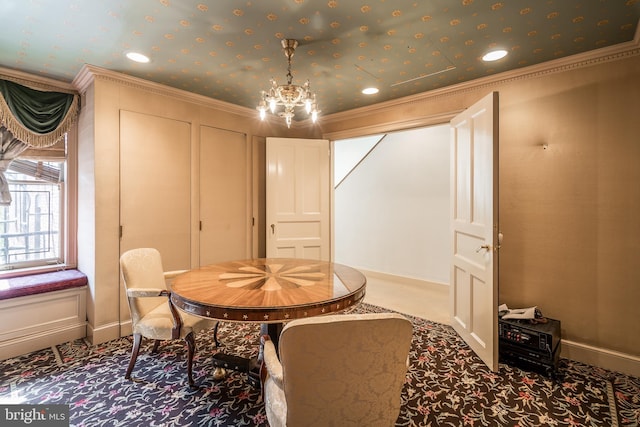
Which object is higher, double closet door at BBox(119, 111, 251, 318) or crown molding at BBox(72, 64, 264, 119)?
crown molding at BBox(72, 64, 264, 119)

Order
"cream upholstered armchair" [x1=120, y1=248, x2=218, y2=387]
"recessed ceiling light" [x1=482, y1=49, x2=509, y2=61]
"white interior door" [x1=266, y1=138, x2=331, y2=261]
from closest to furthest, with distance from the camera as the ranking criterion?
"cream upholstered armchair" [x1=120, y1=248, x2=218, y2=387], "recessed ceiling light" [x1=482, y1=49, x2=509, y2=61], "white interior door" [x1=266, y1=138, x2=331, y2=261]

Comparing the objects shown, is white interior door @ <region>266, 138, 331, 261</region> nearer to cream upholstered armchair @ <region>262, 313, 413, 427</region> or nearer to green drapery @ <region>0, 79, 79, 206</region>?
green drapery @ <region>0, 79, 79, 206</region>

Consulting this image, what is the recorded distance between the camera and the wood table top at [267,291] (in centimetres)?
152

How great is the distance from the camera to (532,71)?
2.64 m

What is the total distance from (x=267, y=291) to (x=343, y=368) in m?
0.78

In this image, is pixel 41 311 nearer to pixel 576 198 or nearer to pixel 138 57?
pixel 138 57

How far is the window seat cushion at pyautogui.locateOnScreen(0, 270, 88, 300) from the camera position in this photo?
2561 millimetres

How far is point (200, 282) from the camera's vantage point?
197 cm

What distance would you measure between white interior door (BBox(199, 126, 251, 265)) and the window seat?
1.20m

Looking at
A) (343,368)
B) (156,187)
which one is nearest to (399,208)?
(156,187)

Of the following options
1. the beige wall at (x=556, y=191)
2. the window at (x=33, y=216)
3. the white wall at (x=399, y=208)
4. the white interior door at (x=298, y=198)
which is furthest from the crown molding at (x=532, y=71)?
the window at (x=33, y=216)

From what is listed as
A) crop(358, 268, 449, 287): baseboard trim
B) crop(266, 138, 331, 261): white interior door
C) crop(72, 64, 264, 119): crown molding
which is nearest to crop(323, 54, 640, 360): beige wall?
crop(358, 268, 449, 287): baseboard trim

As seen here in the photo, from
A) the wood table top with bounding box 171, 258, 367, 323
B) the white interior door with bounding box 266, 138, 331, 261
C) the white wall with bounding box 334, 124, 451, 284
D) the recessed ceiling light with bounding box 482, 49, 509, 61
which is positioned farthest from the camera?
the white wall with bounding box 334, 124, 451, 284

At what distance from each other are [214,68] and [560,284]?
3541 mm
